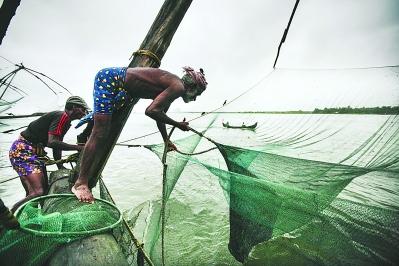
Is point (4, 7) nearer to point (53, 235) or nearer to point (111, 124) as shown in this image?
point (53, 235)

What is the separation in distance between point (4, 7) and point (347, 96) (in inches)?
170

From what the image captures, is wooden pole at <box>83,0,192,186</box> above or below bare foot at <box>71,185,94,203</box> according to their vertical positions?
above

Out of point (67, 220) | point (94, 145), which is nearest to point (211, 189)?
point (94, 145)

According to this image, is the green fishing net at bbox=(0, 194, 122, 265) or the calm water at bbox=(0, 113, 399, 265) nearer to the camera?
the green fishing net at bbox=(0, 194, 122, 265)

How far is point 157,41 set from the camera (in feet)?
9.19

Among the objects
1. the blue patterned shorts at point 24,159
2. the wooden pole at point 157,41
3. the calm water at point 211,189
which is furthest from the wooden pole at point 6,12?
the blue patterned shorts at point 24,159

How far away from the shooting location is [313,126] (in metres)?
4.49

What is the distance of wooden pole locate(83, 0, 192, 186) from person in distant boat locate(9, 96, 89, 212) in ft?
2.75

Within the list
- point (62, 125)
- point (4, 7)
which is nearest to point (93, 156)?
point (62, 125)

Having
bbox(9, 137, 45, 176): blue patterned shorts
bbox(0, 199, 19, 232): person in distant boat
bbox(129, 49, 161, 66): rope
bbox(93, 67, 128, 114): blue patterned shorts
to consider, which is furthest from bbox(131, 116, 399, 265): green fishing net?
bbox(9, 137, 45, 176): blue patterned shorts

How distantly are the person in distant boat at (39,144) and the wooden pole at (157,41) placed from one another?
2.75 feet

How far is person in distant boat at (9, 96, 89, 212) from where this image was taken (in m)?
3.44

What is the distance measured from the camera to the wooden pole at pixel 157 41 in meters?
2.73

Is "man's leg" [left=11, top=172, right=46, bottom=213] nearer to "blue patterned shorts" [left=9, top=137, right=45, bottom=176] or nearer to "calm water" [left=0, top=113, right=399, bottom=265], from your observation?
"blue patterned shorts" [left=9, top=137, right=45, bottom=176]
